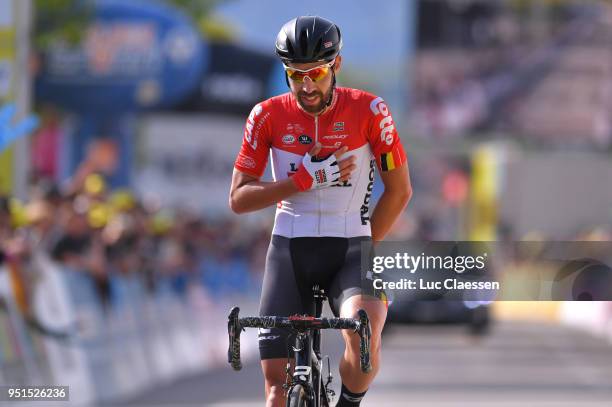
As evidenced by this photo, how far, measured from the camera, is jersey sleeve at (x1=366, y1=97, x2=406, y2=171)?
7.95 m

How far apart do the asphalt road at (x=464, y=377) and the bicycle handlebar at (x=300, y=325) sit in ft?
26.9

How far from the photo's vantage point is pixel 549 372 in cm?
2173

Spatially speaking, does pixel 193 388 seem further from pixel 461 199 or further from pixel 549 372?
pixel 461 199

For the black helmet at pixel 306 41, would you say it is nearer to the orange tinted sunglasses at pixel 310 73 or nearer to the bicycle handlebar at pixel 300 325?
the orange tinted sunglasses at pixel 310 73

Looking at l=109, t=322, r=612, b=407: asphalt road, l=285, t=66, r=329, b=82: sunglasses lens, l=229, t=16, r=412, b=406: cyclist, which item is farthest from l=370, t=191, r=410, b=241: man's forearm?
l=109, t=322, r=612, b=407: asphalt road

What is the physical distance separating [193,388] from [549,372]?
18.9ft

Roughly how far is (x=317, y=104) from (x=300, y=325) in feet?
3.69

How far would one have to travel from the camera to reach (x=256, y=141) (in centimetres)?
798

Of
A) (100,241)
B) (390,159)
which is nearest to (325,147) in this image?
(390,159)

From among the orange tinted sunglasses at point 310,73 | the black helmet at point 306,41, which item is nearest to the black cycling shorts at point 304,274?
the orange tinted sunglasses at point 310,73

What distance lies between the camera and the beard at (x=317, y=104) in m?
7.79

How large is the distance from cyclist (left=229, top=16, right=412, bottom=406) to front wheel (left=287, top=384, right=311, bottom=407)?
1.42ft

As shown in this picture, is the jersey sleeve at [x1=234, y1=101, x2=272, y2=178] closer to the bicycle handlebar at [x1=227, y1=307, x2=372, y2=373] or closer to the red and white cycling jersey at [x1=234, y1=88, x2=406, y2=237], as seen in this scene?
the red and white cycling jersey at [x1=234, y1=88, x2=406, y2=237]

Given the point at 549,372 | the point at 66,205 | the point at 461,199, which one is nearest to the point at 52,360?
the point at 66,205
